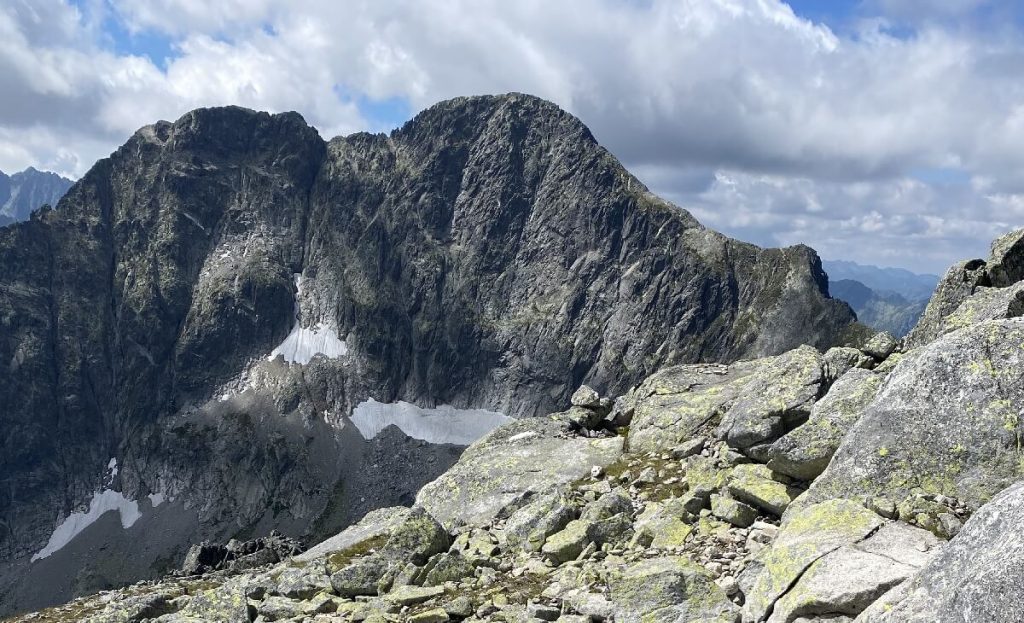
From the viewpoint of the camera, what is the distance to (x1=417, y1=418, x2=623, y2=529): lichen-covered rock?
971 inches

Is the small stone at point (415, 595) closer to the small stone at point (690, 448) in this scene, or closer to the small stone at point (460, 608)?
the small stone at point (460, 608)

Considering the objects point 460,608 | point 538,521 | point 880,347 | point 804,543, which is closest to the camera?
point 804,543

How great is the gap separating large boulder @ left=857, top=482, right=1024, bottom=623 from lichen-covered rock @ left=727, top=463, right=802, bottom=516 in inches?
259

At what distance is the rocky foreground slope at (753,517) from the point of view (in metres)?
10.9

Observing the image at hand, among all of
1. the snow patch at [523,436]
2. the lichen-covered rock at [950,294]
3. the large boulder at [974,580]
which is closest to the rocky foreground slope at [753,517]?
the large boulder at [974,580]

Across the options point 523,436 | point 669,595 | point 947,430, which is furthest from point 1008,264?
point 523,436

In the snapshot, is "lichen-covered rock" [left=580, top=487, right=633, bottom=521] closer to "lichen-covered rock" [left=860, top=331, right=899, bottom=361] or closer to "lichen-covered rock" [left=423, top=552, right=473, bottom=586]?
"lichen-covered rock" [left=423, top=552, right=473, bottom=586]

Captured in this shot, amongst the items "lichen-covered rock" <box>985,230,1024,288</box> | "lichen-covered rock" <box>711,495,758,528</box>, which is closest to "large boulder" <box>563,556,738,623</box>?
"lichen-covered rock" <box>711,495,758,528</box>

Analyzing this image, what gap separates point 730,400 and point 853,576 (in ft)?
51.9

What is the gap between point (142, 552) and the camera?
7790 inches

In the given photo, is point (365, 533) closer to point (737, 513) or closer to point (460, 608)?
point (460, 608)

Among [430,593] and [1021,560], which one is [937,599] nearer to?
[1021,560]

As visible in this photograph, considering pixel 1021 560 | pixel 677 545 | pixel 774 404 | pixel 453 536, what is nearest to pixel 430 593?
pixel 453 536

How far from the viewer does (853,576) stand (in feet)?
35.7
